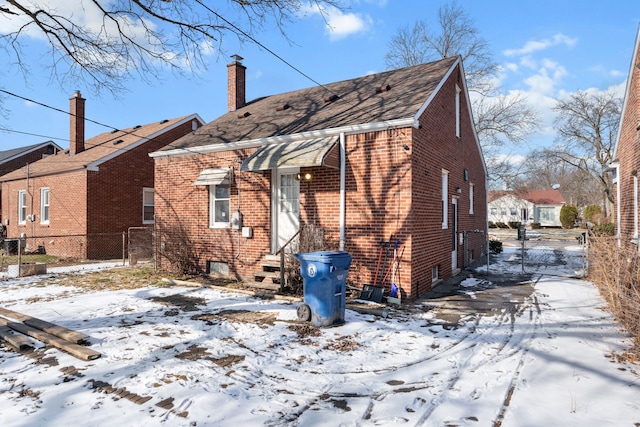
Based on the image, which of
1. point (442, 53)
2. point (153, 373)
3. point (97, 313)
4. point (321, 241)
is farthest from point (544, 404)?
point (442, 53)

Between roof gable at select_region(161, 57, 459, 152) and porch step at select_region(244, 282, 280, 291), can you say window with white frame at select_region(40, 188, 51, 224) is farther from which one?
porch step at select_region(244, 282, 280, 291)

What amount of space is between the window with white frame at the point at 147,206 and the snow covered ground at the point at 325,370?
37.6 ft

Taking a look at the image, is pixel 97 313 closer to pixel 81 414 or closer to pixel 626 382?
pixel 81 414

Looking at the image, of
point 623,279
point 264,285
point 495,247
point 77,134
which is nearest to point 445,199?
point 623,279

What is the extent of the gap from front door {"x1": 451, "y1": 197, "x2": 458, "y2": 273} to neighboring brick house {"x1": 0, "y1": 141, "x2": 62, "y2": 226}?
3148 centimetres

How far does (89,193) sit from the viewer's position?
16.2 meters

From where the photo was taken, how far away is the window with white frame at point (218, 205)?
36.0 feet

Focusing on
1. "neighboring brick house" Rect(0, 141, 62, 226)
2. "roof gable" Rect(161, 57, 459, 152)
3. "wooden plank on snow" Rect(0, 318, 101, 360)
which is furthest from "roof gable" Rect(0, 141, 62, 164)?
"wooden plank on snow" Rect(0, 318, 101, 360)

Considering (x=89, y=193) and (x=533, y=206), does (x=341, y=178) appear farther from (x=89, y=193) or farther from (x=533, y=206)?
(x=533, y=206)

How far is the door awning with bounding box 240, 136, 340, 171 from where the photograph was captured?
8.27m

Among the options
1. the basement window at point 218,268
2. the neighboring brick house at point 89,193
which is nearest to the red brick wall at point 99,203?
the neighboring brick house at point 89,193

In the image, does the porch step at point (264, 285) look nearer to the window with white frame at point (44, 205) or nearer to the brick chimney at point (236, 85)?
the brick chimney at point (236, 85)

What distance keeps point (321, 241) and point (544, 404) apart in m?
5.56

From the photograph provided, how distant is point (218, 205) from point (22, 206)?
16.2 metres
